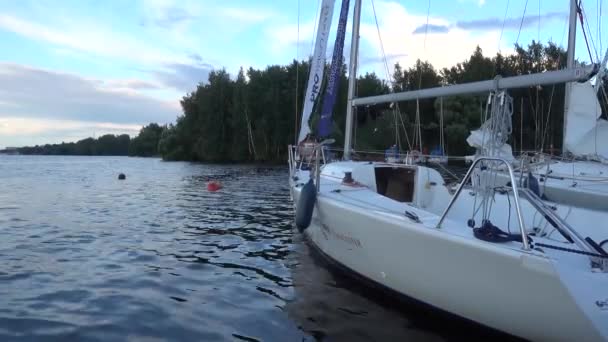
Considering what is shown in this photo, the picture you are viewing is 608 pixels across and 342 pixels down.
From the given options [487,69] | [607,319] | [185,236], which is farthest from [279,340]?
[487,69]

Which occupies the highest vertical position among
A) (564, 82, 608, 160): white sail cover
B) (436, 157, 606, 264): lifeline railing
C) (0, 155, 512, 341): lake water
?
(564, 82, 608, 160): white sail cover

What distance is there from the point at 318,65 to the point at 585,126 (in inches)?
285

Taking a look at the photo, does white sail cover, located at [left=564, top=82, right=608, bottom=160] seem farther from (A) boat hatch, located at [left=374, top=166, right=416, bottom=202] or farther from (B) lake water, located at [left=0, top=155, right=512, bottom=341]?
(B) lake water, located at [left=0, top=155, right=512, bottom=341]

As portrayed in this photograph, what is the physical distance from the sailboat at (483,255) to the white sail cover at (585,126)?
7121 millimetres

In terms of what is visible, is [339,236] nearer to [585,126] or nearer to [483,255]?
[483,255]

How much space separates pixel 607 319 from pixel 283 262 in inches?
218

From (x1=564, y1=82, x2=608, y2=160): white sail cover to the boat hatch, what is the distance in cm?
601

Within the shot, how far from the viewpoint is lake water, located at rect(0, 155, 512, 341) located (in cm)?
576

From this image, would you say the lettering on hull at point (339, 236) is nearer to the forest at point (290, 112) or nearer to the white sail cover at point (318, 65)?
the white sail cover at point (318, 65)

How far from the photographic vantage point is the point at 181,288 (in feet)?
24.1

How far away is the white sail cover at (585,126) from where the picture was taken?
13.8 m

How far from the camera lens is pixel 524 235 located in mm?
4711

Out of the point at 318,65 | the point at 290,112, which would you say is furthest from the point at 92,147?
the point at 318,65

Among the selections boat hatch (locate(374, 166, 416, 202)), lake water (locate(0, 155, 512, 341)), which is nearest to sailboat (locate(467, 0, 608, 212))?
boat hatch (locate(374, 166, 416, 202))
